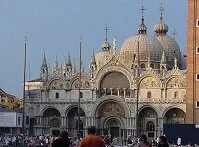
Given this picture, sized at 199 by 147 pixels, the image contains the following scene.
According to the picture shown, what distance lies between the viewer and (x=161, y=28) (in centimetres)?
10131

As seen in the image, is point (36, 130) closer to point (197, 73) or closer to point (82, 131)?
point (82, 131)

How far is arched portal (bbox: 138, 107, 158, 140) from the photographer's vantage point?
75.5m

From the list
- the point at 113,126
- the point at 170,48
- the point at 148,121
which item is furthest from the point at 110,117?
the point at 170,48

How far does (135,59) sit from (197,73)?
21733 mm

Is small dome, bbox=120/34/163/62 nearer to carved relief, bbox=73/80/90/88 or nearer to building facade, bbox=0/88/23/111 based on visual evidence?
carved relief, bbox=73/80/90/88

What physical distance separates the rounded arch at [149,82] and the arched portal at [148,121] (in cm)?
292

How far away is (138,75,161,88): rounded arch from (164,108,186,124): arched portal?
3575 millimetres

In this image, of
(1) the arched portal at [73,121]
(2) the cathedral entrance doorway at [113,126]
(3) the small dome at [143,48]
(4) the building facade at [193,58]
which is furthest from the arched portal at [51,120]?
(4) the building facade at [193,58]

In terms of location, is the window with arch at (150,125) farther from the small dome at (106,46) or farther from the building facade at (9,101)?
the building facade at (9,101)

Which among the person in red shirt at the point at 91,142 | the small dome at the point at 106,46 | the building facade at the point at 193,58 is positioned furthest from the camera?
Result: the small dome at the point at 106,46

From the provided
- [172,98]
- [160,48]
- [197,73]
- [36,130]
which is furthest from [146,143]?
[160,48]

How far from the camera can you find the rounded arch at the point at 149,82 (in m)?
76.1

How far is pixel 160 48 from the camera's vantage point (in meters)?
87.6

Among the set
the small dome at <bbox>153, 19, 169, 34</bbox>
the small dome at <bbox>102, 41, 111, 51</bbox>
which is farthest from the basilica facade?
the small dome at <bbox>153, 19, 169, 34</bbox>
